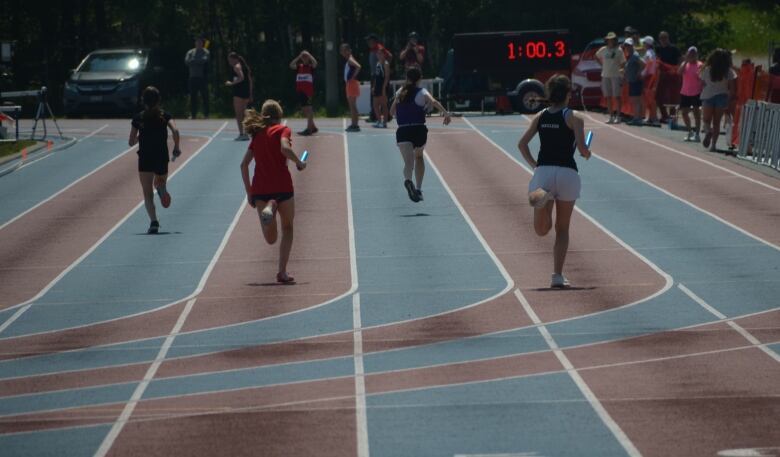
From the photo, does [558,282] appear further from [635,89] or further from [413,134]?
[635,89]

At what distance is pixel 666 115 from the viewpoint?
1286 inches

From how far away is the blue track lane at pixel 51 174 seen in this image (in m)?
23.0

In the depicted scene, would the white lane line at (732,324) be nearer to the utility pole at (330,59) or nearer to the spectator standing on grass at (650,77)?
the spectator standing on grass at (650,77)

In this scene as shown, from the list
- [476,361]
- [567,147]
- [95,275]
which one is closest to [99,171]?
[95,275]

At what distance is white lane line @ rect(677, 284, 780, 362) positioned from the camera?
11.1 m

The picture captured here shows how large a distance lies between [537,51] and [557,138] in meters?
25.6

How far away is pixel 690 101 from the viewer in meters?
27.6

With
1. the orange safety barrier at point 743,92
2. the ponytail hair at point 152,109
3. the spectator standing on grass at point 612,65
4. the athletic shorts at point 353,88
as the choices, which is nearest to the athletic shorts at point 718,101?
the orange safety barrier at point 743,92

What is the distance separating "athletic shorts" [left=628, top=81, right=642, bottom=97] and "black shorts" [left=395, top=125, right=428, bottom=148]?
11284 mm

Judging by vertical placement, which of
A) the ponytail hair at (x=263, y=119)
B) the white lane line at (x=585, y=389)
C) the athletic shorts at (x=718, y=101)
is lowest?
the athletic shorts at (x=718, y=101)

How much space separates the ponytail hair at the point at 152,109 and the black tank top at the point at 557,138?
257 inches

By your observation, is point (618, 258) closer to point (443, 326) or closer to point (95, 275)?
point (443, 326)

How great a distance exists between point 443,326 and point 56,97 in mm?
36268

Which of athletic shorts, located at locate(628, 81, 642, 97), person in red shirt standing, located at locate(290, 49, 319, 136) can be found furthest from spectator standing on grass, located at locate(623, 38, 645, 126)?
person in red shirt standing, located at locate(290, 49, 319, 136)
